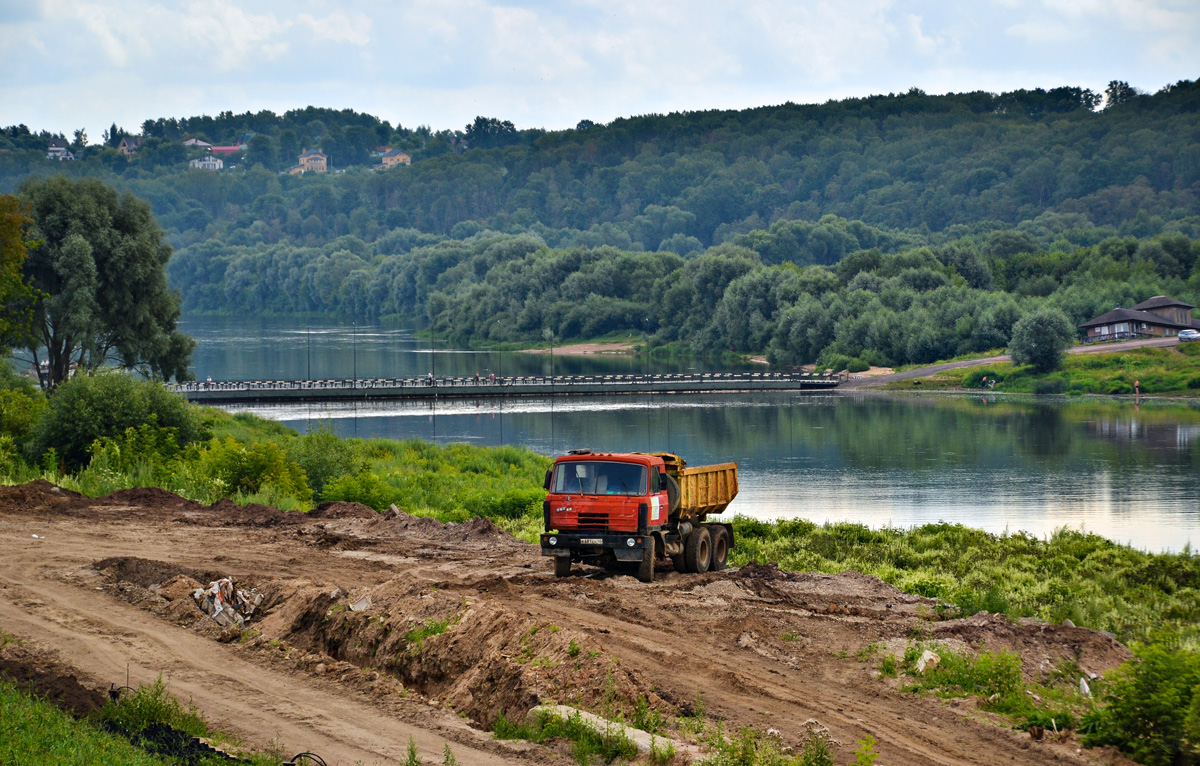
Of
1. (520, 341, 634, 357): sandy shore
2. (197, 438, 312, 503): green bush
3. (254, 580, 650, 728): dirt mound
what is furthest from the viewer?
(520, 341, 634, 357): sandy shore

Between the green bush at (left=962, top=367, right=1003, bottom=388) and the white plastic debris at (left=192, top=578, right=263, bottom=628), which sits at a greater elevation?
the white plastic debris at (left=192, top=578, right=263, bottom=628)

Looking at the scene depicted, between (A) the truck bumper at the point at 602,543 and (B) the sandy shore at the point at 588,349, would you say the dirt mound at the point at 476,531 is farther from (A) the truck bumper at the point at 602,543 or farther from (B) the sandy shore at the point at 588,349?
(B) the sandy shore at the point at 588,349

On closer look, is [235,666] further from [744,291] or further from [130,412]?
[744,291]

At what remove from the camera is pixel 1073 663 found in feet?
53.1

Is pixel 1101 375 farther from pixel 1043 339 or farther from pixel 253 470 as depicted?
pixel 253 470

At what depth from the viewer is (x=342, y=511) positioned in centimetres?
2952

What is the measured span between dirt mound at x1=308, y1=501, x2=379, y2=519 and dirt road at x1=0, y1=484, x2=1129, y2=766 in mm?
4779

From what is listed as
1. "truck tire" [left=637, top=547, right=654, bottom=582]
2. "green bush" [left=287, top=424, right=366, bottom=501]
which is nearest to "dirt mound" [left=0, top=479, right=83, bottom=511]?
"green bush" [left=287, top=424, right=366, bottom=501]

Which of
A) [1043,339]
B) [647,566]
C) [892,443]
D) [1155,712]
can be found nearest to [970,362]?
[1043,339]

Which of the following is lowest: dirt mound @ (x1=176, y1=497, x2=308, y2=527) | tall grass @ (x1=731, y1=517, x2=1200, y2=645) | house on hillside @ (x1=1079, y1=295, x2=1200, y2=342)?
tall grass @ (x1=731, y1=517, x2=1200, y2=645)

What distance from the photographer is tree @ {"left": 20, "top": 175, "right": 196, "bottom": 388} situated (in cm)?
5956

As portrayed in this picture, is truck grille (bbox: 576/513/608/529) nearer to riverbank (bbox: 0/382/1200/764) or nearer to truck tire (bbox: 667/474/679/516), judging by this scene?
riverbank (bbox: 0/382/1200/764)

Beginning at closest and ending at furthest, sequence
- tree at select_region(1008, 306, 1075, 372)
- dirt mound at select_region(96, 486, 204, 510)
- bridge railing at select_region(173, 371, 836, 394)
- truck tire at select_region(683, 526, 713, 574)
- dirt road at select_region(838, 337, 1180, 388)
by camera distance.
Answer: truck tire at select_region(683, 526, 713, 574) → dirt mound at select_region(96, 486, 204, 510) → bridge railing at select_region(173, 371, 836, 394) → tree at select_region(1008, 306, 1075, 372) → dirt road at select_region(838, 337, 1180, 388)

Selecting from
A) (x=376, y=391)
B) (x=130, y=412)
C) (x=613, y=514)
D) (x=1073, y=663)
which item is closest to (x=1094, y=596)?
(x=1073, y=663)
